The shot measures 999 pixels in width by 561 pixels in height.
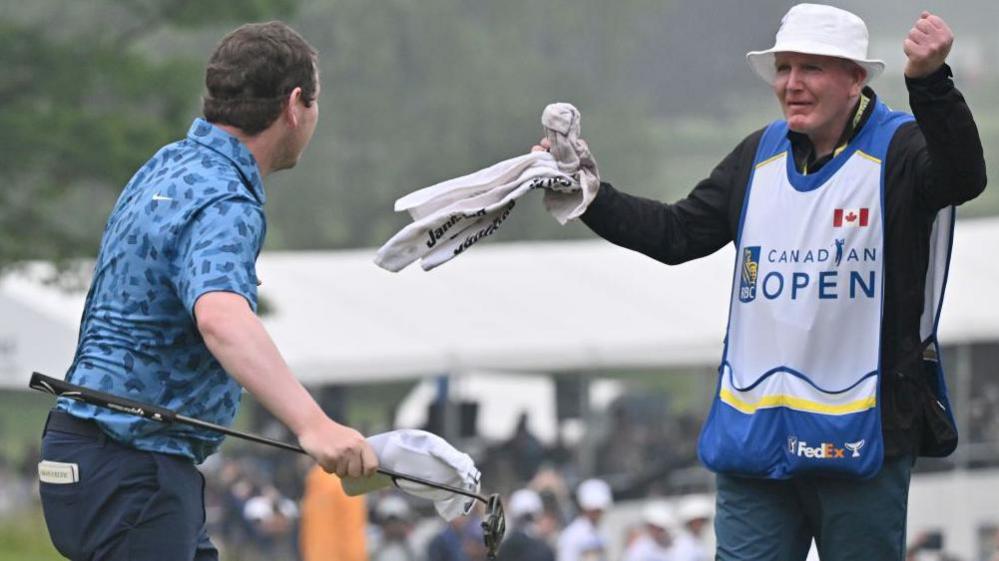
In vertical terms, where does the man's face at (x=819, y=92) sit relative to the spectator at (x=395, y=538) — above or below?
above

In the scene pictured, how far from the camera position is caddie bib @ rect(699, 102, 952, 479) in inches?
187

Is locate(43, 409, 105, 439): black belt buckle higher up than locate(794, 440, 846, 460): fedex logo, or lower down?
higher up

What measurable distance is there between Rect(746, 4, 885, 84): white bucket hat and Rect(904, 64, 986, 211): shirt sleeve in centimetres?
28

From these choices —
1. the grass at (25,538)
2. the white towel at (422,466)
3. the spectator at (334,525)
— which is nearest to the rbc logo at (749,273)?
the white towel at (422,466)

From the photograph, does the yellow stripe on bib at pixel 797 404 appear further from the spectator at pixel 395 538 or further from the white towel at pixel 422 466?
the spectator at pixel 395 538

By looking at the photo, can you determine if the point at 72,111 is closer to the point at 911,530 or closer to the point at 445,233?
the point at 911,530

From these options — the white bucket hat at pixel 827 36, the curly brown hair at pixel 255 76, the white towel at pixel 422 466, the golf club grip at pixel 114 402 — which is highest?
the white bucket hat at pixel 827 36

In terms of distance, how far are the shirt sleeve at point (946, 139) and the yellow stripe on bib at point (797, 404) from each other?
515 mm

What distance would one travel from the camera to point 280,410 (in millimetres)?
3986

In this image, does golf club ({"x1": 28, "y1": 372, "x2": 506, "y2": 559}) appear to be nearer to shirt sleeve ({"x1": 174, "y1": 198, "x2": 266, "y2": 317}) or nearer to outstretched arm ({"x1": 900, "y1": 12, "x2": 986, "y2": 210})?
shirt sleeve ({"x1": 174, "y1": 198, "x2": 266, "y2": 317})

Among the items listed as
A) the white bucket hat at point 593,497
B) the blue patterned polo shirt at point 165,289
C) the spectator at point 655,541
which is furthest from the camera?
the white bucket hat at point 593,497

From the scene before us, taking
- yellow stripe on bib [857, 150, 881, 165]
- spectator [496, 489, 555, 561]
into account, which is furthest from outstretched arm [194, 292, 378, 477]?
spectator [496, 489, 555, 561]

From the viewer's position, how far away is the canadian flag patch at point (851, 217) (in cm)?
473

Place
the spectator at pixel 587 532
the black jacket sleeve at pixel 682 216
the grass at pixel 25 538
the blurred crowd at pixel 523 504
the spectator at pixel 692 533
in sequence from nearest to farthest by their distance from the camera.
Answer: the black jacket sleeve at pixel 682 216
the blurred crowd at pixel 523 504
the spectator at pixel 692 533
the spectator at pixel 587 532
the grass at pixel 25 538
